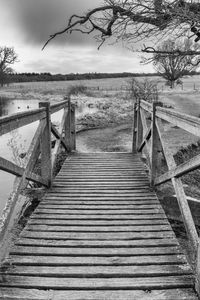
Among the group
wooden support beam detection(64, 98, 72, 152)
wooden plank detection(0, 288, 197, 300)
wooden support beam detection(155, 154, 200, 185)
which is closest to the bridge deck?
wooden plank detection(0, 288, 197, 300)

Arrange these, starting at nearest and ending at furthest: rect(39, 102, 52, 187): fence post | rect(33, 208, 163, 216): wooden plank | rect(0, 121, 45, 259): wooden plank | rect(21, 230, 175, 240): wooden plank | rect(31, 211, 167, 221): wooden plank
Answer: rect(0, 121, 45, 259): wooden plank, rect(21, 230, 175, 240): wooden plank, rect(31, 211, 167, 221): wooden plank, rect(33, 208, 163, 216): wooden plank, rect(39, 102, 52, 187): fence post

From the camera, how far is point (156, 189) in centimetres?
532

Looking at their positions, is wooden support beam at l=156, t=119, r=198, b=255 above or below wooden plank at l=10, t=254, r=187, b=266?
above

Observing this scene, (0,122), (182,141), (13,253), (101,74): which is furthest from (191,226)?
(101,74)

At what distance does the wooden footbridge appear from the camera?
9.16 feet

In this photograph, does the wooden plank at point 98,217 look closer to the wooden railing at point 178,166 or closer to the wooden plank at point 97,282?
the wooden railing at point 178,166

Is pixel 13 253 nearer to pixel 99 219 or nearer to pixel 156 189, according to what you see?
pixel 99 219

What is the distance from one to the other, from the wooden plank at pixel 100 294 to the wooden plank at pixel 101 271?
0.21 meters

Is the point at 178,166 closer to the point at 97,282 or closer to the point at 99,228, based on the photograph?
the point at 99,228

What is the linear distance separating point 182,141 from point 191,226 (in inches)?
312

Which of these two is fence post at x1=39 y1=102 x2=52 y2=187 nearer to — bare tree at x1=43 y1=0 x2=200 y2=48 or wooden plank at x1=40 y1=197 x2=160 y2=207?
wooden plank at x1=40 y1=197 x2=160 y2=207

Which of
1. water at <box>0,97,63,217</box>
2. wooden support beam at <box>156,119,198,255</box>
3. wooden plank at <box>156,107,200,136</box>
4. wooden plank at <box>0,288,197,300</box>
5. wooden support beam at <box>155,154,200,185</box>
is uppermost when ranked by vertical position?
wooden plank at <box>156,107,200,136</box>

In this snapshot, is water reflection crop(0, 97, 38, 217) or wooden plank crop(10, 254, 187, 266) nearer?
wooden plank crop(10, 254, 187, 266)

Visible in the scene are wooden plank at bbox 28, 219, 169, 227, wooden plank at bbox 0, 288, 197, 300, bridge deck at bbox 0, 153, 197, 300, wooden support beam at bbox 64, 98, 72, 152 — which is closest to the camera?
wooden plank at bbox 0, 288, 197, 300
